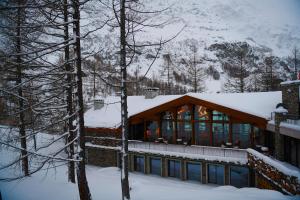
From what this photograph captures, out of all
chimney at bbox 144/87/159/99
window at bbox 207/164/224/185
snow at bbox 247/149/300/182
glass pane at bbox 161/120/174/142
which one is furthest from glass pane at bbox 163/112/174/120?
snow at bbox 247/149/300/182

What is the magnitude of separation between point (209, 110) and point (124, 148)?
13.4m

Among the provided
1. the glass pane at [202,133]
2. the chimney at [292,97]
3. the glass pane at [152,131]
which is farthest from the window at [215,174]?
the chimney at [292,97]

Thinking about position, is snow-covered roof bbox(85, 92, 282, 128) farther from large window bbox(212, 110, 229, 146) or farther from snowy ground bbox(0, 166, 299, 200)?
snowy ground bbox(0, 166, 299, 200)

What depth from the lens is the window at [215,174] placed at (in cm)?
1948

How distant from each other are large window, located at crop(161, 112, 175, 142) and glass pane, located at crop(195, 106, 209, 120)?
2729 millimetres

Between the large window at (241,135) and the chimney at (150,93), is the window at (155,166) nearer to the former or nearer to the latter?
the large window at (241,135)

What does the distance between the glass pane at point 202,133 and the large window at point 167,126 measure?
2686 mm

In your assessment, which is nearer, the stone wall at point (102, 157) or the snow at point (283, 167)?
the snow at point (283, 167)

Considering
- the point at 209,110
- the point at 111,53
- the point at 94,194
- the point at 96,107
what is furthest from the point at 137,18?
the point at 96,107

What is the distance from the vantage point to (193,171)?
20844mm

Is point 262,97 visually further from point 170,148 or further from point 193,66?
point 193,66

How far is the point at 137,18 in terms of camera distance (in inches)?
344

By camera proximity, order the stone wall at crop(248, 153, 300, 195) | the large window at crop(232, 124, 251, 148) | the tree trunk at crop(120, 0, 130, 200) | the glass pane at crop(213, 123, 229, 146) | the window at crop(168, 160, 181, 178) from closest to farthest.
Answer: the tree trunk at crop(120, 0, 130, 200) → the stone wall at crop(248, 153, 300, 195) → the large window at crop(232, 124, 251, 148) → the glass pane at crop(213, 123, 229, 146) → the window at crop(168, 160, 181, 178)

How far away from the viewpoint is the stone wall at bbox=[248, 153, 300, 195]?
11018 millimetres
